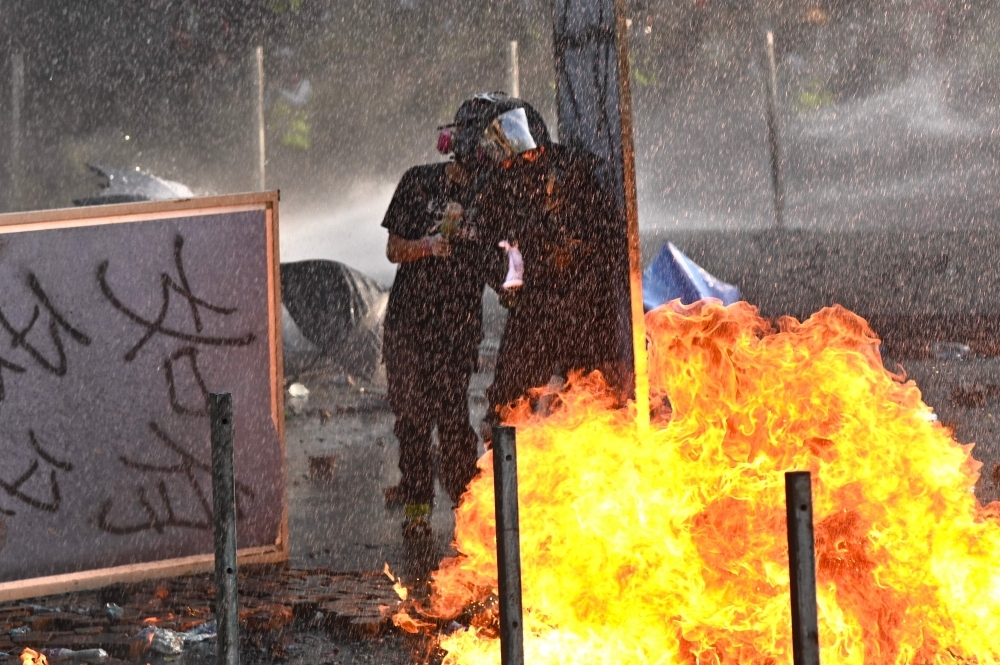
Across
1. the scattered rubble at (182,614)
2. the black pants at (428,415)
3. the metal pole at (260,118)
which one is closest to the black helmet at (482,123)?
the black pants at (428,415)

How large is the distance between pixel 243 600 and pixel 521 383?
1.95 meters

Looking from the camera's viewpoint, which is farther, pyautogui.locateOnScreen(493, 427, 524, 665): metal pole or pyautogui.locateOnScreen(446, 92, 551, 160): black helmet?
pyautogui.locateOnScreen(446, 92, 551, 160): black helmet

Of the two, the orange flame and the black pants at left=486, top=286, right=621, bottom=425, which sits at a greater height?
the black pants at left=486, top=286, right=621, bottom=425

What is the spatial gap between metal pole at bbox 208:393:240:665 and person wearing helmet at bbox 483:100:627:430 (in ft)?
9.93

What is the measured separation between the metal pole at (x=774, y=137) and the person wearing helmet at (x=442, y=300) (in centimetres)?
1658

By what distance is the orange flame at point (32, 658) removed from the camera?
4.00 metres

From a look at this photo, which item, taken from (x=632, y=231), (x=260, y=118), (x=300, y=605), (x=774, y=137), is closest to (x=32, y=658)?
(x=300, y=605)

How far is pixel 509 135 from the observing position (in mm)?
5914

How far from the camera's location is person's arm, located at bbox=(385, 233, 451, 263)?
593cm

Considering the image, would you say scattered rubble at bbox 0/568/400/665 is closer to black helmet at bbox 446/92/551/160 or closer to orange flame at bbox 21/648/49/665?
orange flame at bbox 21/648/49/665

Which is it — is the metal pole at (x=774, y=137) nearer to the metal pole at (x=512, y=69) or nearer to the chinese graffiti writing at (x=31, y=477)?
the metal pole at (x=512, y=69)

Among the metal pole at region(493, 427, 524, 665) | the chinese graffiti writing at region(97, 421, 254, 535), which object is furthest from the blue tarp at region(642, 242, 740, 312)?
the metal pole at region(493, 427, 524, 665)

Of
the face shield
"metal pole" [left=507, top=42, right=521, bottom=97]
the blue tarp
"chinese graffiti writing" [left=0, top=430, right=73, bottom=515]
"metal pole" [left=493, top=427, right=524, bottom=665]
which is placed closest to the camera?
"metal pole" [left=493, top=427, right=524, bottom=665]

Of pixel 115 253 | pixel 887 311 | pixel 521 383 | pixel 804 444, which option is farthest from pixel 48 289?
pixel 887 311
